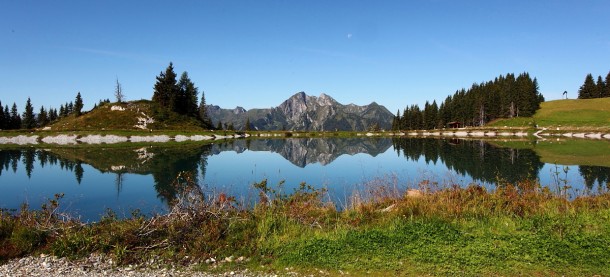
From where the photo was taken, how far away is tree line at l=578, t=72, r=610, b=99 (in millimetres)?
182738

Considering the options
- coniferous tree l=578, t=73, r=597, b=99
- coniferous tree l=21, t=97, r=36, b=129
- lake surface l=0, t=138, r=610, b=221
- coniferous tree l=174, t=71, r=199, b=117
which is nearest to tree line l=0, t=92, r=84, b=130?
coniferous tree l=21, t=97, r=36, b=129

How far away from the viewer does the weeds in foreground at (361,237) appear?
33.4 feet

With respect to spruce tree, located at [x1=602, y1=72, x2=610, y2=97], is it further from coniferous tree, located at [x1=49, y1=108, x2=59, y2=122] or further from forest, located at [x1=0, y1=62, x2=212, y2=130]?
coniferous tree, located at [x1=49, y1=108, x2=59, y2=122]

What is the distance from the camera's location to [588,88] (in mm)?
189500

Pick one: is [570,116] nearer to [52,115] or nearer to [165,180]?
[165,180]

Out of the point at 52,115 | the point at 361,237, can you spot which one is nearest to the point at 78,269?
the point at 361,237

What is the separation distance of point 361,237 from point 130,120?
404ft

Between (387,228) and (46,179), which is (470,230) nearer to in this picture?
(387,228)

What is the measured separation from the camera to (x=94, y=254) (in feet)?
37.0

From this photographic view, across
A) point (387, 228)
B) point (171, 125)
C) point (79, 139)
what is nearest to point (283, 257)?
point (387, 228)

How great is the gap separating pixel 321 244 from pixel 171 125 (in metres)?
118

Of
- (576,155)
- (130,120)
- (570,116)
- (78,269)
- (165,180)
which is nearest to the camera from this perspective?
(78,269)

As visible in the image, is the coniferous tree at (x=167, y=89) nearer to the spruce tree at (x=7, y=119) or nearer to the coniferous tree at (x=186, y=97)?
the coniferous tree at (x=186, y=97)

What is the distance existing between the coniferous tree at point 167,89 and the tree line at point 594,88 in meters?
200
